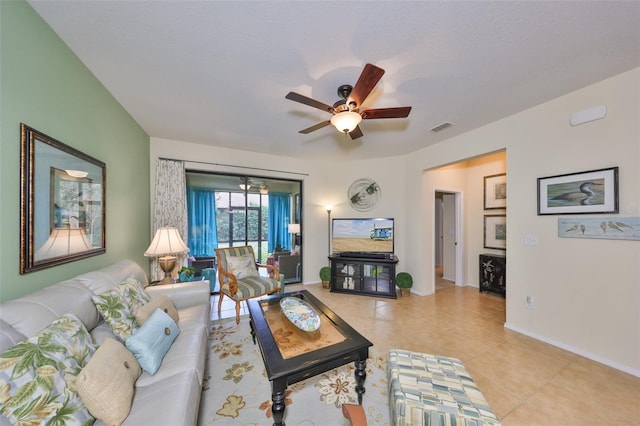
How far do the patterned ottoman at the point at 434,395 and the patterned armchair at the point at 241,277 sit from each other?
196cm

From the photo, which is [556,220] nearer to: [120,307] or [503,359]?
[503,359]

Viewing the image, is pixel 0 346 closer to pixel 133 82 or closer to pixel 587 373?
pixel 133 82

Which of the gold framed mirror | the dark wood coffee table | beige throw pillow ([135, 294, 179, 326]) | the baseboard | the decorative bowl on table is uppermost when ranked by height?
the gold framed mirror

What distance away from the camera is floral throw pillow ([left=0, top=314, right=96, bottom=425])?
0.79 metres

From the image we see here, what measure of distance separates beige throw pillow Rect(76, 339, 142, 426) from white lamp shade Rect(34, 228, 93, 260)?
802 millimetres

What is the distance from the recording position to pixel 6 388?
2.57 ft

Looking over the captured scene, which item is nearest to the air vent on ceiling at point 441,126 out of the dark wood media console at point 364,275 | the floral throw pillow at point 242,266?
the dark wood media console at point 364,275

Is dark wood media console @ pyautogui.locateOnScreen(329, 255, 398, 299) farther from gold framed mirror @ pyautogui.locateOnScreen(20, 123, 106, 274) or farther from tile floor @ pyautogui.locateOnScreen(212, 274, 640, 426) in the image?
gold framed mirror @ pyautogui.locateOnScreen(20, 123, 106, 274)

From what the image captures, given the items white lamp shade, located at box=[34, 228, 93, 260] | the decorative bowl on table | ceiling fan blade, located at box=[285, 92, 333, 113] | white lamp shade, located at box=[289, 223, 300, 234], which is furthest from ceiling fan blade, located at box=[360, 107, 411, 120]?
white lamp shade, located at box=[289, 223, 300, 234]

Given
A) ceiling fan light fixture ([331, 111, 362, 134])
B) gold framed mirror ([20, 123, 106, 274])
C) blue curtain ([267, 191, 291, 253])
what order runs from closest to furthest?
1. gold framed mirror ([20, 123, 106, 274])
2. ceiling fan light fixture ([331, 111, 362, 134])
3. blue curtain ([267, 191, 291, 253])

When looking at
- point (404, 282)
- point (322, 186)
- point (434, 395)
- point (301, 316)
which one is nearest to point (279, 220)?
point (322, 186)

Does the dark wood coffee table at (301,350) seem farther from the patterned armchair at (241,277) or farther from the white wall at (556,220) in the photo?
the white wall at (556,220)

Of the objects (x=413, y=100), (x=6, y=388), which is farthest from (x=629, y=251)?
(x=6, y=388)

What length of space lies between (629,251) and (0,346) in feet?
13.8
